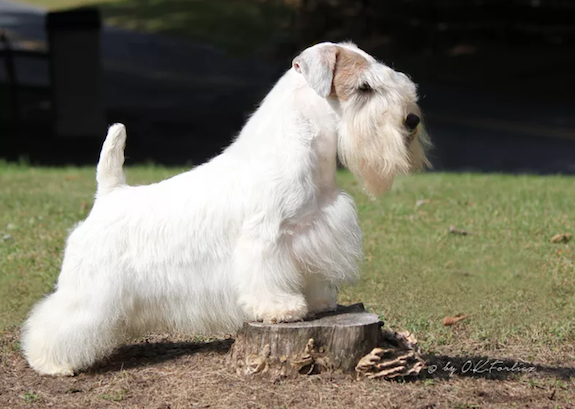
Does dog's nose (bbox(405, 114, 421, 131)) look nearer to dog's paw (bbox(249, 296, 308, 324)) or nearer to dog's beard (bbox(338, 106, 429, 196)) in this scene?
dog's beard (bbox(338, 106, 429, 196))

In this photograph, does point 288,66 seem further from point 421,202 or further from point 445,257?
point 445,257

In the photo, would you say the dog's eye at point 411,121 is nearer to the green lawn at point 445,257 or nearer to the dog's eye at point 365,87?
the dog's eye at point 365,87

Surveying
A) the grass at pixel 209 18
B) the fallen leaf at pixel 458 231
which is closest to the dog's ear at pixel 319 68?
the fallen leaf at pixel 458 231

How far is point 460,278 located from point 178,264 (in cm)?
335

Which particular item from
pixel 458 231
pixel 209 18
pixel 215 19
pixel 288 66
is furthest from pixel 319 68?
pixel 209 18

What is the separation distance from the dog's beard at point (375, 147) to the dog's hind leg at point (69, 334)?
5.48 feet

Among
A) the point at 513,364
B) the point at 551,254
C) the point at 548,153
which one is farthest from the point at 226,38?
the point at 513,364

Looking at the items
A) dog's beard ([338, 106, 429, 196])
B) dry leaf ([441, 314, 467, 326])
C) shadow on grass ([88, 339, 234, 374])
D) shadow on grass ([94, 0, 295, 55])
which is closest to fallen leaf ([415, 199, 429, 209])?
dry leaf ([441, 314, 467, 326])

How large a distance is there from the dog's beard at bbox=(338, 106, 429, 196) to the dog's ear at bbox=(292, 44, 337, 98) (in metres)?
0.23

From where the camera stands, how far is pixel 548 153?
14.6 m

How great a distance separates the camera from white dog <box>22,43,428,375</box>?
4668mm

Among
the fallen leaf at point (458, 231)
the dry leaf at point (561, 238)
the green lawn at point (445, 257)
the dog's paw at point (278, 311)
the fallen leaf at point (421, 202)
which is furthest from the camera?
the fallen leaf at point (421, 202)

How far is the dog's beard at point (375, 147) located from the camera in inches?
183

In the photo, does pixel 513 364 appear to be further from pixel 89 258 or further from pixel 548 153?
pixel 548 153
